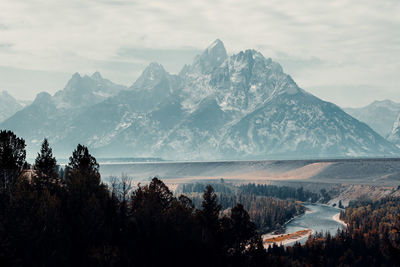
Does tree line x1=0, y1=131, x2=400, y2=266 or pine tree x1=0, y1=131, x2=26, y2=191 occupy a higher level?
pine tree x1=0, y1=131, x2=26, y2=191

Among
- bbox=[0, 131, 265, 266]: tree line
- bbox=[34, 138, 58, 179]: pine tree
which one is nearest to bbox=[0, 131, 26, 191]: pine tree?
bbox=[0, 131, 265, 266]: tree line

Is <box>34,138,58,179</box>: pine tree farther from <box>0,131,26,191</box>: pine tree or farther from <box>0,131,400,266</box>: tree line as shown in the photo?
<box>0,131,26,191</box>: pine tree

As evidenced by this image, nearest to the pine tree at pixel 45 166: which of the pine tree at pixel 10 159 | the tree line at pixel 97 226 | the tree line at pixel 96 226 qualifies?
the tree line at pixel 97 226

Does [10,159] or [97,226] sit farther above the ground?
[10,159]

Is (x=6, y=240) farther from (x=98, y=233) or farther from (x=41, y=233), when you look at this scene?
(x=98, y=233)

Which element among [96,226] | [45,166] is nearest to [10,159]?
[45,166]

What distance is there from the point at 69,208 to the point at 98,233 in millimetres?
9076

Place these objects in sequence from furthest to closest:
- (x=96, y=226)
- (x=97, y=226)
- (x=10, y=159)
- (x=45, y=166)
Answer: (x=45, y=166) < (x=10, y=159) < (x=97, y=226) < (x=96, y=226)

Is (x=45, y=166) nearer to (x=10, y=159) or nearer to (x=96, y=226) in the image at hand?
(x=10, y=159)

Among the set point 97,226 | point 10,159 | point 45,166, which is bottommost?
point 97,226

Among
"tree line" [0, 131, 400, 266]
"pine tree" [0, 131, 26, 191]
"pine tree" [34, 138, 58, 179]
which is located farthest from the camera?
"pine tree" [34, 138, 58, 179]

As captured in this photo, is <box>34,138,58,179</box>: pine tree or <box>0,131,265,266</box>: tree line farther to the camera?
<box>34,138,58,179</box>: pine tree

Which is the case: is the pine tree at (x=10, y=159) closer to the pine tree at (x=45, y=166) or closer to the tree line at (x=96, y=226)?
the tree line at (x=96, y=226)

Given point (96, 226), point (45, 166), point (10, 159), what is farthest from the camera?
point (45, 166)
